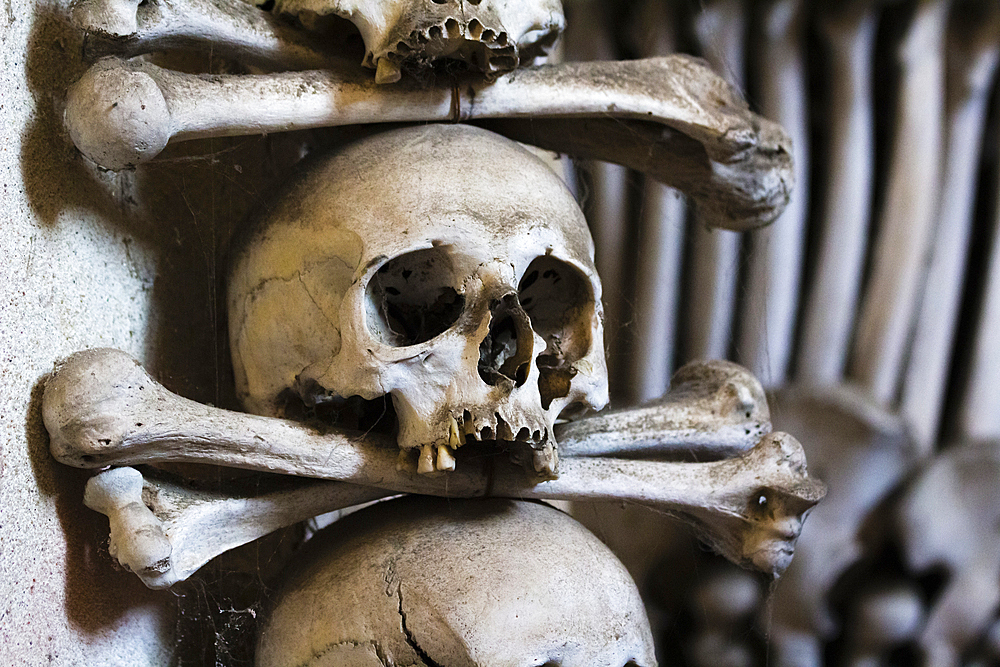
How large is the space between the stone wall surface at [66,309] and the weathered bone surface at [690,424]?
1.29 feet

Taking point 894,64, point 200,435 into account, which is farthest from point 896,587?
point 200,435

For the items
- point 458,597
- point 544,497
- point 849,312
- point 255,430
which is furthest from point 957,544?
point 255,430

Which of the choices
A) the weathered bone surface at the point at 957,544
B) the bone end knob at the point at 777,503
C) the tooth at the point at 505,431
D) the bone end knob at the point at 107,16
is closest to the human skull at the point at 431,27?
the bone end knob at the point at 107,16

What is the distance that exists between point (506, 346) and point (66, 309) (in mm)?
369

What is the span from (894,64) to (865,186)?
0.18 meters

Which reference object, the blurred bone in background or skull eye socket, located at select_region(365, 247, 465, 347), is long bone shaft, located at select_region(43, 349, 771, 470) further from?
the blurred bone in background

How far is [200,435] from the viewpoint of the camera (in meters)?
0.80

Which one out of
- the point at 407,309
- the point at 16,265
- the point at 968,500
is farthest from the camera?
the point at 968,500

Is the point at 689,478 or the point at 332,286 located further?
the point at 689,478

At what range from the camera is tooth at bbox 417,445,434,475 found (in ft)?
2.61

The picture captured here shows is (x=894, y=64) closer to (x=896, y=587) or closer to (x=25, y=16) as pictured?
(x=896, y=587)

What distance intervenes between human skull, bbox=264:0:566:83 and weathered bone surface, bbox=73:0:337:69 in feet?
0.08

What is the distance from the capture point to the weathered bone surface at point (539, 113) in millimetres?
→ 777

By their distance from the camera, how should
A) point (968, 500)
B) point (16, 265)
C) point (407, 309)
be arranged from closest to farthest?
point (16, 265) < point (407, 309) < point (968, 500)
